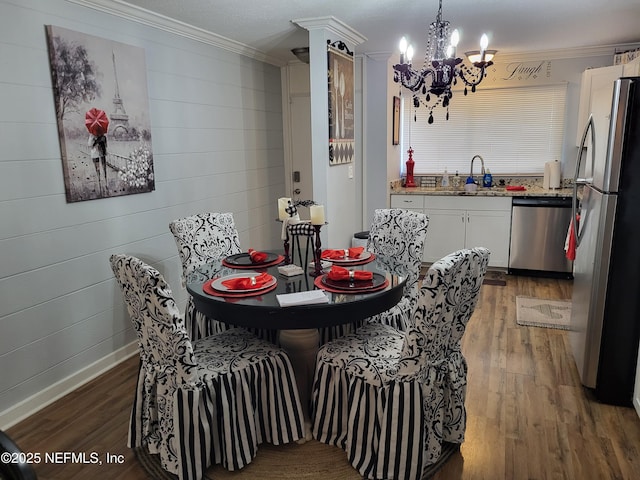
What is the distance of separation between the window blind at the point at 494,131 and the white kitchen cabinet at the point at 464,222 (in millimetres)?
656

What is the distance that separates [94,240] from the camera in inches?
117

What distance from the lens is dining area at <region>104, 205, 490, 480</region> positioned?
1.93 meters

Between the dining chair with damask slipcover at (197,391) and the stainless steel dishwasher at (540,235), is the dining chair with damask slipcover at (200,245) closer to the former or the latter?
the dining chair with damask slipcover at (197,391)

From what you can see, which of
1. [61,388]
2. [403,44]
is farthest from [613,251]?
[61,388]

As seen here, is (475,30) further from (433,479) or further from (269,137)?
(433,479)

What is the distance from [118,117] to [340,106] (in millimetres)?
1773

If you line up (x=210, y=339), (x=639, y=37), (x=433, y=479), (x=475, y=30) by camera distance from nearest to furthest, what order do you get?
1. (x=433, y=479)
2. (x=210, y=339)
3. (x=475, y=30)
4. (x=639, y=37)

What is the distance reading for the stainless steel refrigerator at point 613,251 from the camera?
95.7 inches

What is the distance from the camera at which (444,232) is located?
529 cm

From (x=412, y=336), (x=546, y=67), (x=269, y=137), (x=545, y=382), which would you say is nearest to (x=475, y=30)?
(x=546, y=67)

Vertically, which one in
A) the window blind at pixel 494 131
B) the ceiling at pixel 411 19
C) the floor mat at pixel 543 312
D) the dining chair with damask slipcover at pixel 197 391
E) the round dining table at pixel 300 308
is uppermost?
the ceiling at pixel 411 19

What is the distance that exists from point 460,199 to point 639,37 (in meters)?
2.12

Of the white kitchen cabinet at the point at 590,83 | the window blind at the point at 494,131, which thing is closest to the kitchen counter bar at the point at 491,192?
the window blind at the point at 494,131

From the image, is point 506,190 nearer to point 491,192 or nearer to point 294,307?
point 491,192
